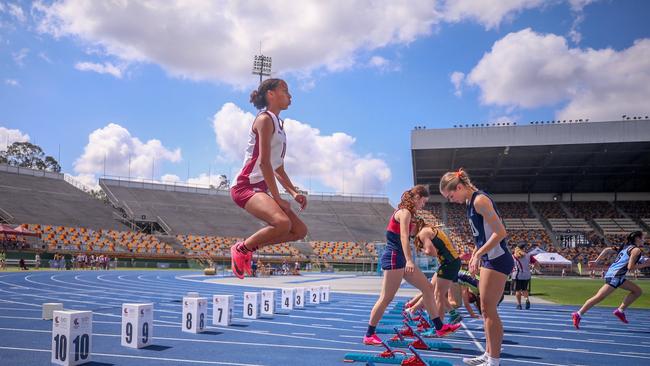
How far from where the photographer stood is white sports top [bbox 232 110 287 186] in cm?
313

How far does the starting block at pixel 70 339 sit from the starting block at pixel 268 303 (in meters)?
6.02

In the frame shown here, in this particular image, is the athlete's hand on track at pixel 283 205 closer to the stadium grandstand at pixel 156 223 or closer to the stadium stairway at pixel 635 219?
the stadium grandstand at pixel 156 223

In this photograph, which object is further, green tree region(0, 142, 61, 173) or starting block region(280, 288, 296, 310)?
green tree region(0, 142, 61, 173)

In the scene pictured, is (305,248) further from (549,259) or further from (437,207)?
(549,259)

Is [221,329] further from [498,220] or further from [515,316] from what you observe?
[515,316]

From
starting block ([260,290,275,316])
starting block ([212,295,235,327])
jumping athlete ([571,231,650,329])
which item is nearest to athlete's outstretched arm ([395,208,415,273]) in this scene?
starting block ([212,295,235,327])

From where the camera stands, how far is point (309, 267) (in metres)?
49.9

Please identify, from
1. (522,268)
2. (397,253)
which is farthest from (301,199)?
(522,268)

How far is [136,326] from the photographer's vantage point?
24.8 feet

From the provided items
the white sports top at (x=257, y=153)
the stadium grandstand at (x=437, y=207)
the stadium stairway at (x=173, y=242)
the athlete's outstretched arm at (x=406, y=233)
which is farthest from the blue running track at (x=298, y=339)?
the stadium stairway at (x=173, y=242)

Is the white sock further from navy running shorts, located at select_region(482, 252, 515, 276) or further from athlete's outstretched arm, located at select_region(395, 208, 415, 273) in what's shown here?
athlete's outstretched arm, located at select_region(395, 208, 415, 273)

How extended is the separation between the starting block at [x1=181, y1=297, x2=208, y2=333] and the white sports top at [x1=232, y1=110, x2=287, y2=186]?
21.8ft

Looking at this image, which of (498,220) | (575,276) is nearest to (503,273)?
(498,220)

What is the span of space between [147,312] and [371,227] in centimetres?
5698
